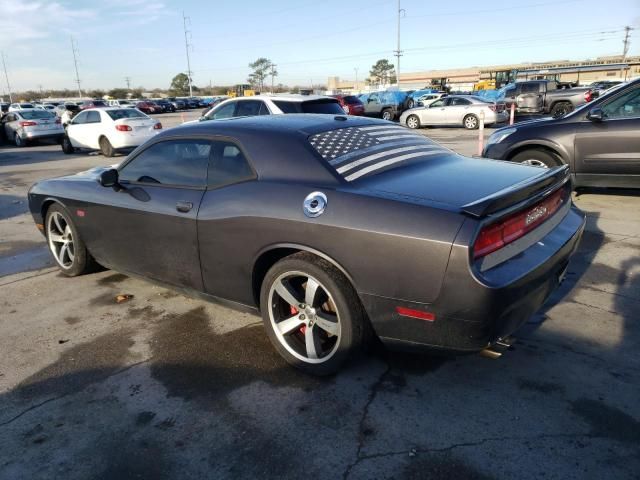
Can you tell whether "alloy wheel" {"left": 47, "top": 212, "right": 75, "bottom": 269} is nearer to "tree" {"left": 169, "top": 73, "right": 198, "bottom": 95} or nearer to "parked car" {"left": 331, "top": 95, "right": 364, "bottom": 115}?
"parked car" {"left": 331, "top": 95, "right": 364, "bottom": 115}

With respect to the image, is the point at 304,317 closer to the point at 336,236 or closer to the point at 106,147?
the point at 336,236

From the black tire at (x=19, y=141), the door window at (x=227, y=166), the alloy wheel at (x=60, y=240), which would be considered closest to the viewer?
the door window at (x=227, y=166)

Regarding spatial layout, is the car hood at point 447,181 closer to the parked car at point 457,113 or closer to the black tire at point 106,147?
the black tire at point 106,147

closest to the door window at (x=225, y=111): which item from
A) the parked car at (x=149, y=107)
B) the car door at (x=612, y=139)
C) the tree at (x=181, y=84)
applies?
the car door at (x=612, y=139)

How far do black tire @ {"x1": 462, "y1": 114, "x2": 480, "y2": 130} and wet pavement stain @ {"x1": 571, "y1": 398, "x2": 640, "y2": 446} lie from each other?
20.6 meters

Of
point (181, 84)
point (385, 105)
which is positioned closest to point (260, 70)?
point (181, 84)

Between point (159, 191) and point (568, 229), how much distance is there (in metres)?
2.85

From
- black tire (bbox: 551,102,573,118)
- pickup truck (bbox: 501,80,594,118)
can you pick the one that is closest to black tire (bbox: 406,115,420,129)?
pickup truck (bbox: 501,80,594,118)

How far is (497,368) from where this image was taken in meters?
3.09

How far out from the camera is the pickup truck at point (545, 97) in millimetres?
22922

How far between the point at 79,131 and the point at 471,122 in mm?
15340

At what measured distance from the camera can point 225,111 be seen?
11.5 m

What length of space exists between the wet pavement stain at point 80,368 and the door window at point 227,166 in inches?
51.9

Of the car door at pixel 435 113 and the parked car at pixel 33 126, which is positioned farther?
the car door at pixel 435 113
